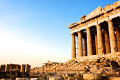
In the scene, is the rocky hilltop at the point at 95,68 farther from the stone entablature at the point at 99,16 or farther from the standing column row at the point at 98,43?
the stone entablature at the point at 99,16

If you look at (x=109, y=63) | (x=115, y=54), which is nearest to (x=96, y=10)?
(x=115, y=54)

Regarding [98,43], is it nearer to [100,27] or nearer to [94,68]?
[100,27]

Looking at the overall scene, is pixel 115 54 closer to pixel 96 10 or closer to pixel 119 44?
pixel 119 44

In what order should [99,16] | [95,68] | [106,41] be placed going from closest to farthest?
1. [95,68]
2. [99,16]
3. [106,41]

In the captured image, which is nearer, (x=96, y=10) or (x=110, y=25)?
(x=110, y=25)

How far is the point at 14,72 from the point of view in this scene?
35.2ft

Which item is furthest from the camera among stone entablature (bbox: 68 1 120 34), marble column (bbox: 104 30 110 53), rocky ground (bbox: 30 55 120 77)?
marble column (bbox: 104 30 110 53)

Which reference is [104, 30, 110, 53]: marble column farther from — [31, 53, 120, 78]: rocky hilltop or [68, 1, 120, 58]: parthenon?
[31, 53, 120, 78]: rocky hilltop

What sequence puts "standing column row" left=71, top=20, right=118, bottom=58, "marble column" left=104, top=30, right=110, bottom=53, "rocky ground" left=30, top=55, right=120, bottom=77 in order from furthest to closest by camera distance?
"marble column" left=104, top=30, right=110, bottom=53 < "standing column row" left=71, top=20, right=118, bottom=58 < "rocky ground" left=30, top=55, right=120, bottom=77

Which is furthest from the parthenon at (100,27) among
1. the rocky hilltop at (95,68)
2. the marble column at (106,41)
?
the rocky hilltop at (95,68)

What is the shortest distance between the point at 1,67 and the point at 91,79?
28.9 feet

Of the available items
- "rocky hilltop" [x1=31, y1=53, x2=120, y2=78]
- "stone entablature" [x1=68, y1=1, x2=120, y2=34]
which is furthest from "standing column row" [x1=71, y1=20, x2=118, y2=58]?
"rocky hilltop" [x1=31, y1=53, x2=120, y2=78]

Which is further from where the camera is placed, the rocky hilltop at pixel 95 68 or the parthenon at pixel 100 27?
the parthenon at pixel 100 27

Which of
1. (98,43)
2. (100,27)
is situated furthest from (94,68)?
(100,27)
